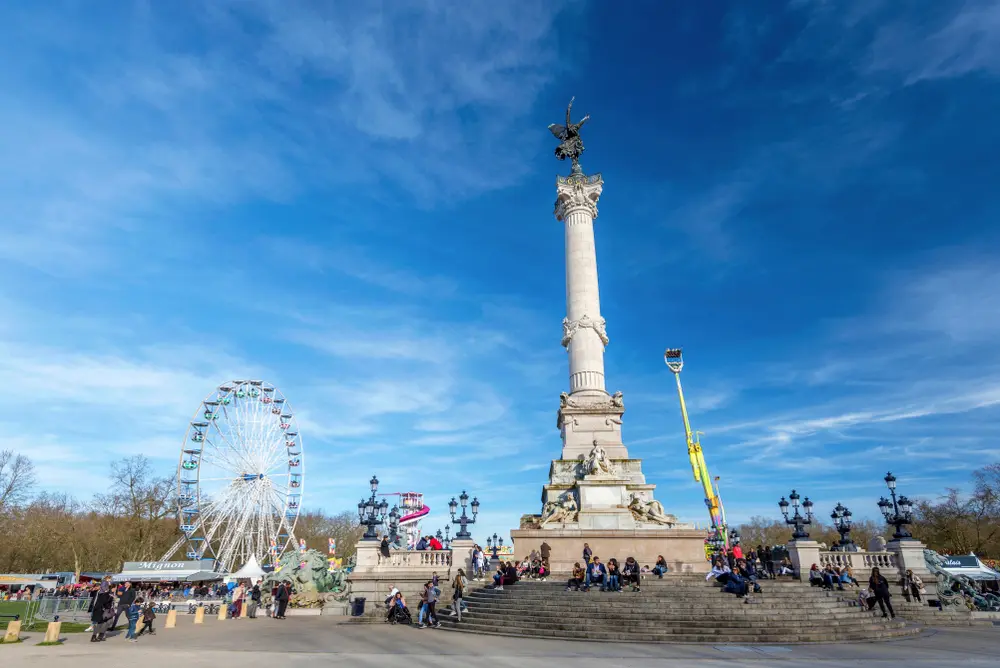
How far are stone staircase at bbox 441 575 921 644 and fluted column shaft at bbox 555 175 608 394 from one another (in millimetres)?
13695

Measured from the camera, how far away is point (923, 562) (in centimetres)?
2409

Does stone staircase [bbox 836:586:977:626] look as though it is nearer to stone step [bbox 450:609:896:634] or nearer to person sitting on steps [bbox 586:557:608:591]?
stone step [bbox 450:609:896:634]

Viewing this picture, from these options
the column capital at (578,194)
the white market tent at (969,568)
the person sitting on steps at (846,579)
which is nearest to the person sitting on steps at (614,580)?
the person sitting on steps at (846,579)

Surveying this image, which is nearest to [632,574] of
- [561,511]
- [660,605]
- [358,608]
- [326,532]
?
[660,605]

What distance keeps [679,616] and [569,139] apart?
108 ft

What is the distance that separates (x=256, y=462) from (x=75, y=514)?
38559mm

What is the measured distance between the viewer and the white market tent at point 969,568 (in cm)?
2765

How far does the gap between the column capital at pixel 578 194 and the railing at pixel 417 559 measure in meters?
22.0

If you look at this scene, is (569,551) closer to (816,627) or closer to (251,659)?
(816,627)

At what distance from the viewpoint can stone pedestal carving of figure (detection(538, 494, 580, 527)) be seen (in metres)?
26.3

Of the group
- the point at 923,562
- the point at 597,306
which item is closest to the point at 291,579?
the point at 597,306

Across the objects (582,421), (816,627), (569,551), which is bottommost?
(816,627)

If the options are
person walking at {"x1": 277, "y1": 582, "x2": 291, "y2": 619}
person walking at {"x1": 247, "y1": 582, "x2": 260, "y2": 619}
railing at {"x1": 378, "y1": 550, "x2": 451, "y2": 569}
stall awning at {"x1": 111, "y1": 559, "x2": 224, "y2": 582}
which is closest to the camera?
person walking at {"x1": 277, "y1": 582, "x2": 291, "y2": 619}

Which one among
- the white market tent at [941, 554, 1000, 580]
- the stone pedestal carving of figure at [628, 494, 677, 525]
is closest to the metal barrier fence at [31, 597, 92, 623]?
the stone pedestal carving of figure at [628, 494, 677, 525]
